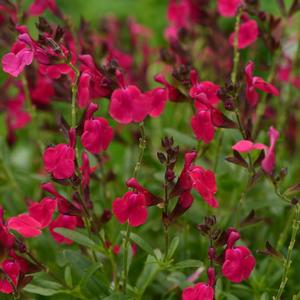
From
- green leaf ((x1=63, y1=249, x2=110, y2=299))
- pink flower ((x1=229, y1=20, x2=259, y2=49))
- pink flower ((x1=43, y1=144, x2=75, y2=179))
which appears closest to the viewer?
pink flower ((x1=43, y1=144, x2=75, y2=179))

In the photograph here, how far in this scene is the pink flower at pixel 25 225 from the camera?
44.4 inches

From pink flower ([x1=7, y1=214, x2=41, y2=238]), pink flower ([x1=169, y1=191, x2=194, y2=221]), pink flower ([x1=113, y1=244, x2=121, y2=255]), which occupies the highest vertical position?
pink flower ([x1=169, y1=191, x2=194, y2=221])

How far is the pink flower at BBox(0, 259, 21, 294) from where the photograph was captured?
1.11 meters

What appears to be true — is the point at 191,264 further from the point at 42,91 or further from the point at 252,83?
the point at 42,91

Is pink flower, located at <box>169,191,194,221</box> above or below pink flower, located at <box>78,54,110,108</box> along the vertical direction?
below

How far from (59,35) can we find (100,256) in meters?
0.52

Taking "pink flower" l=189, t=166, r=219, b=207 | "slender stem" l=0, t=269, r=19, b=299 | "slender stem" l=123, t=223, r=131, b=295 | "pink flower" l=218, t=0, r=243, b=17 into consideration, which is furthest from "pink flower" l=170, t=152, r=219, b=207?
"pink flower" l=218, t=0, r=243, b=17

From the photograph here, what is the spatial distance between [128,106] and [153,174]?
0.52 metres

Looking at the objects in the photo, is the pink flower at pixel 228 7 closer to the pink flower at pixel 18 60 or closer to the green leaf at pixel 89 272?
the pink flower at pixel 18 60

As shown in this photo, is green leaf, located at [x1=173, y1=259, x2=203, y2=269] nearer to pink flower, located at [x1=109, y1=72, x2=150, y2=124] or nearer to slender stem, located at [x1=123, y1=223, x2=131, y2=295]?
slender stem, located at [x1=123, y1=223, x2=131, y2=295]

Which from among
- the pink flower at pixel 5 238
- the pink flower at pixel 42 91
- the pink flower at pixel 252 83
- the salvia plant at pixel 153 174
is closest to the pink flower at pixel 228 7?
the salvia plant at pixel 153 174

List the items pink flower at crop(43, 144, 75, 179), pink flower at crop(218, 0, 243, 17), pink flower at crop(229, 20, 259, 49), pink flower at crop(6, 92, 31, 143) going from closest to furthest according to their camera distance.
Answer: pink flower at crop(43, 144, 75, 179) < pink flower at crop(229, 20, 259, 49) < pink flower at crop(218, 0, 243, 17) < pink flower at crop(6, 92, 31, 143)

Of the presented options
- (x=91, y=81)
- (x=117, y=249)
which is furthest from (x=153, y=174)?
(x=91, y=81)

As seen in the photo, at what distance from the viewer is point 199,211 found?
1.58 meters
